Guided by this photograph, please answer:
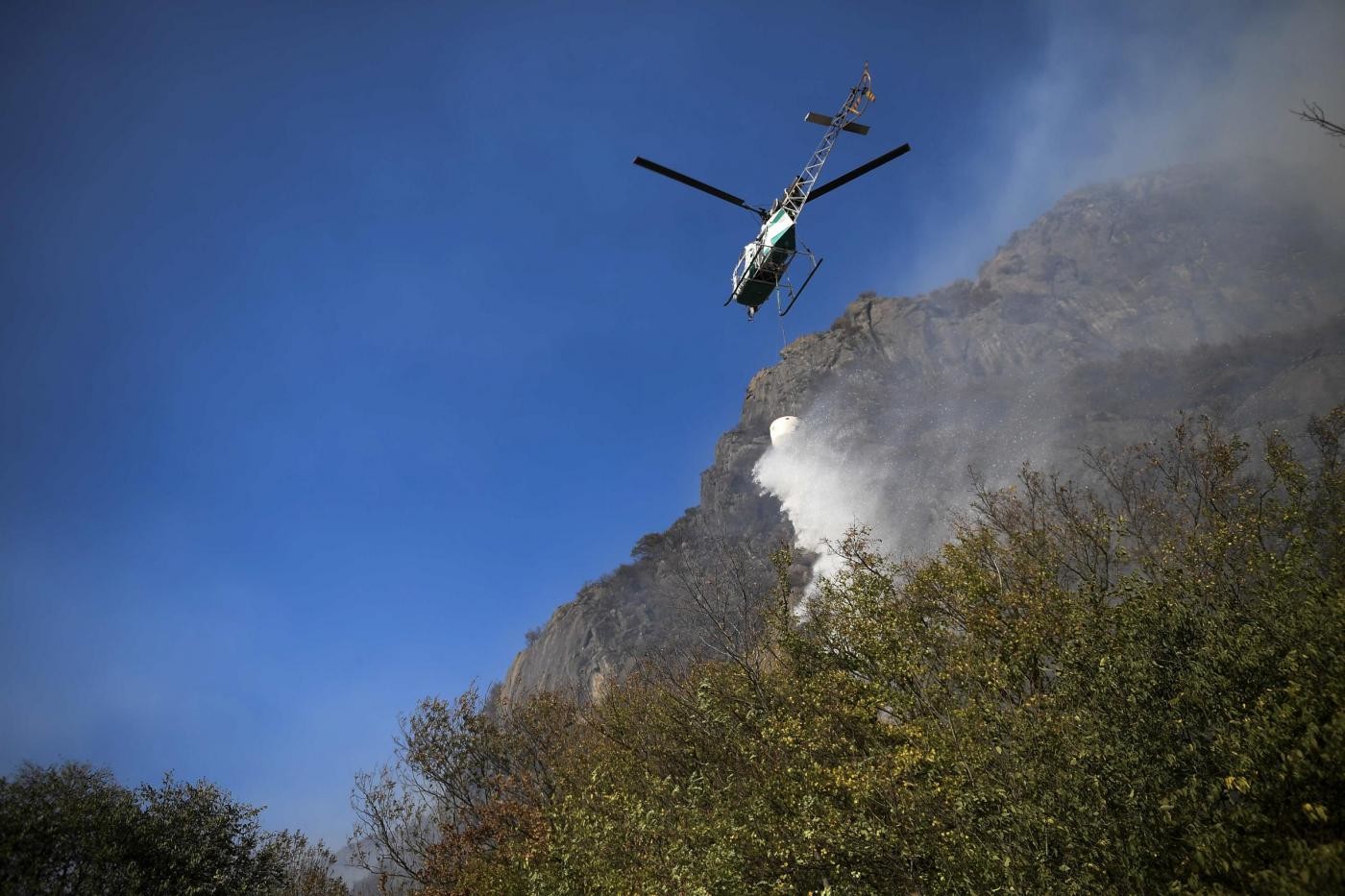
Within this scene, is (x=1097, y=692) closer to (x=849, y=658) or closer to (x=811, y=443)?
(x=849, y=658)

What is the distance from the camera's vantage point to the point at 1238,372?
69.6 meters

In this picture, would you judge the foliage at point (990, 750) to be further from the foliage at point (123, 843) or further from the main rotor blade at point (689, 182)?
the main rotor blade at point (689, 182)

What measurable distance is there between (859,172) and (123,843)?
34709mm

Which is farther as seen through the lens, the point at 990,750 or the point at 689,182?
the point at 689,182

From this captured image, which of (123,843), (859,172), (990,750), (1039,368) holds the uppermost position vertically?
(1039,368)

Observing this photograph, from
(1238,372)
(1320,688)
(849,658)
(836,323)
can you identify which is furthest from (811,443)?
(1320,688)

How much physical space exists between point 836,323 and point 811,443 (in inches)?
1178

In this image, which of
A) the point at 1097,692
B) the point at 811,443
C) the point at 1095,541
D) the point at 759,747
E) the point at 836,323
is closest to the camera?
the point at 1097,692

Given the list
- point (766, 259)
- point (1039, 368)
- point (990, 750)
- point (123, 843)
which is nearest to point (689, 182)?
point (766, 259)

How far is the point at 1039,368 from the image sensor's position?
91750 millimetres

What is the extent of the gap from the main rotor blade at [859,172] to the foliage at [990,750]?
45.5ft

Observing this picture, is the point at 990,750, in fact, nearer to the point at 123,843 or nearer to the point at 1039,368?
the point at 123,843

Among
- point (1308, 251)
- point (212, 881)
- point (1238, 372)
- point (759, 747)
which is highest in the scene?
point (1308, 251)

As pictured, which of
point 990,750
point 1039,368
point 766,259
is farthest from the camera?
point 1039,368
